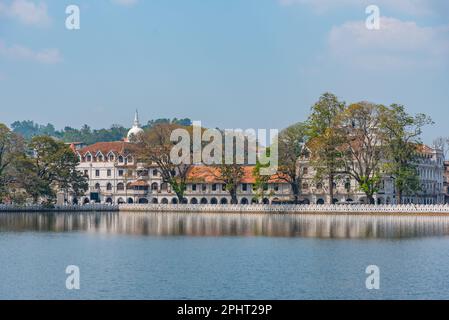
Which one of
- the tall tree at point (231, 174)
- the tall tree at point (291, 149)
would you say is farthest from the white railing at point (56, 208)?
the tall tree at point (291, 149)

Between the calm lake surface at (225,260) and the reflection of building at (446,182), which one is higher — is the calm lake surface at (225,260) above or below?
below

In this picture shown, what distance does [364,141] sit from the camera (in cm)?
10369

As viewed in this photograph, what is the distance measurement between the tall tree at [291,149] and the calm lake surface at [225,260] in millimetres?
28962

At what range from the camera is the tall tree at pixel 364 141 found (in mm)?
→ 102562

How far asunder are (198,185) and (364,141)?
3635 cm

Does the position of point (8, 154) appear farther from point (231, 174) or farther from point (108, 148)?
point (108, 148)

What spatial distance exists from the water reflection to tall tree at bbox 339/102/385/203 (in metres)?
4.87

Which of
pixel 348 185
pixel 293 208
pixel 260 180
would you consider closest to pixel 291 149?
pixel 260 180

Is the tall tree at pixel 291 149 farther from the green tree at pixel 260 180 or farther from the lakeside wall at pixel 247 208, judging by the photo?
the lakeside wall at pixel 247 208

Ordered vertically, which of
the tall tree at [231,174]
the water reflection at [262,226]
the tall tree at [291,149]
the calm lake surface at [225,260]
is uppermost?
the tall tree at [291,149]

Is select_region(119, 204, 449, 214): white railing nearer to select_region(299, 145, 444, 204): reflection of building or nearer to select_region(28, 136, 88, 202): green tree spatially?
select_region(299, 145, 444, 204): reflection of building

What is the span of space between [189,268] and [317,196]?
77.1 meters

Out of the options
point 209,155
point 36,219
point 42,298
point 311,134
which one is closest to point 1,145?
point 36,219
